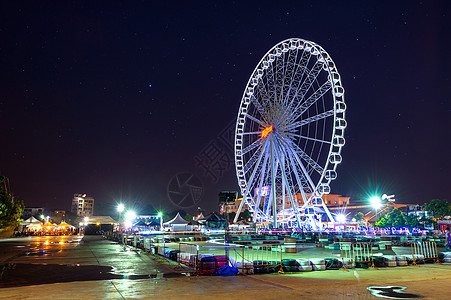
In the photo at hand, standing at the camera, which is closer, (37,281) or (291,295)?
(291,295)

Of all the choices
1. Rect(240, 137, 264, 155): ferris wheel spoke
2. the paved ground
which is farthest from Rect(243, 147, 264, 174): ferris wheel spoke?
the paved ground

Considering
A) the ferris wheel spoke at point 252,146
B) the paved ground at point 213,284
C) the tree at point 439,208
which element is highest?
the ferris wheel spoke at point 252,146

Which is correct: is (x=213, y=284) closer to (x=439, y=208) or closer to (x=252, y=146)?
(x=252, y=146)

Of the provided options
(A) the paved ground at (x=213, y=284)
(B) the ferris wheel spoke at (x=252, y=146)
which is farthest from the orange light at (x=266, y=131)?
(A) the paved ground at (x=213, y=284)

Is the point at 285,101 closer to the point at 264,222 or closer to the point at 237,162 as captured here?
the point at 237,162

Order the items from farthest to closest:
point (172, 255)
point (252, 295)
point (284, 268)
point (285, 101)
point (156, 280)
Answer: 1. point (285, 101)
2. point (172, 255)
3. point (284, 268)
4. point (156, 280)
5. point (252, 295)

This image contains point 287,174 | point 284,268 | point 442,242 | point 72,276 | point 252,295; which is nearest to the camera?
point 252,295

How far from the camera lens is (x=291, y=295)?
889 cm

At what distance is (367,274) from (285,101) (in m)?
32.0

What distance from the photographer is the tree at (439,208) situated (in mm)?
77044

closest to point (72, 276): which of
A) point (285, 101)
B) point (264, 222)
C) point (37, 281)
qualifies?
point (37, 281)

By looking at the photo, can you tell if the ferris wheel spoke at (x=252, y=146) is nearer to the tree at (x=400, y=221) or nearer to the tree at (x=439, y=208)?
the tree at (x=400, y=221)

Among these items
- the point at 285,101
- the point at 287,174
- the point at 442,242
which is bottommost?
the point at 442,242

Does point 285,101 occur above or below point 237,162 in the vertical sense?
above
